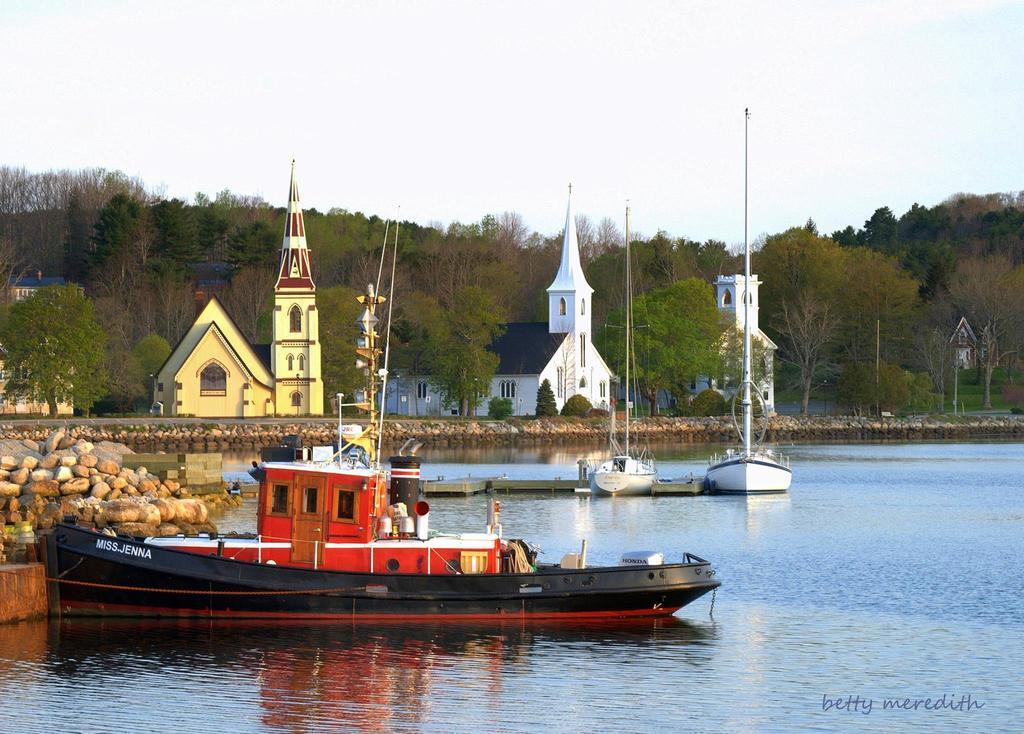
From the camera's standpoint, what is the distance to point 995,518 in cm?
4188

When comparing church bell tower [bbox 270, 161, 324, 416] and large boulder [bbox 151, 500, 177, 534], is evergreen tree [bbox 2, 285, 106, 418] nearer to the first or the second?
church bell tower [bbox 270, 161, 324, 416]

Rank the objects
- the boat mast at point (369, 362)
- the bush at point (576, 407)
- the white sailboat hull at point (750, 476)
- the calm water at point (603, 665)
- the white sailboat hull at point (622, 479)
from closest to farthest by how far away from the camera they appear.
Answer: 1. the calm water at point (603, 665)
2. the boat mast at point (369, 362)
3. the white sailboat hull at point (622, 479)
4. the white sailboat hull at point (750, 476)
5. the bush at point (576, 407)

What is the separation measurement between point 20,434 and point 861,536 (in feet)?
147

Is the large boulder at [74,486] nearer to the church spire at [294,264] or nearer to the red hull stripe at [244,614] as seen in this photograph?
the red hull stripe at [244,614]

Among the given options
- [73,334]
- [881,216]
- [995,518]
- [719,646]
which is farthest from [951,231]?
[719,646]

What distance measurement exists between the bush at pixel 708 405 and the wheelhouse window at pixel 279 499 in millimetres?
72890

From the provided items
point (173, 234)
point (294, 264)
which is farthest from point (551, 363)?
point (173, 234)

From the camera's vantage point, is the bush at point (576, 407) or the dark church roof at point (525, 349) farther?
the dark church roof at point (525, 349)

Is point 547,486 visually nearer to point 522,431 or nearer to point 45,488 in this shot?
point 45,488

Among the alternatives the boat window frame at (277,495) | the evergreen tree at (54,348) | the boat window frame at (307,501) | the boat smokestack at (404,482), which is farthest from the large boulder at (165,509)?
the evergreen tree at (54,348)

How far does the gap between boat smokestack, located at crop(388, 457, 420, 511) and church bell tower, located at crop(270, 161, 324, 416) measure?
63601mm

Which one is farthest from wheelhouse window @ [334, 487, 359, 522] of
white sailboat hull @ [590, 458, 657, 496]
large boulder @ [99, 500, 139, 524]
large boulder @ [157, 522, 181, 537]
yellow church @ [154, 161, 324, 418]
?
yellow church @ [154, 161, 324, 418]

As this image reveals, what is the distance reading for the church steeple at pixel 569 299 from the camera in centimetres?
9669

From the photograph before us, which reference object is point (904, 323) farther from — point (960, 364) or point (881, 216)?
point (881, 216)
